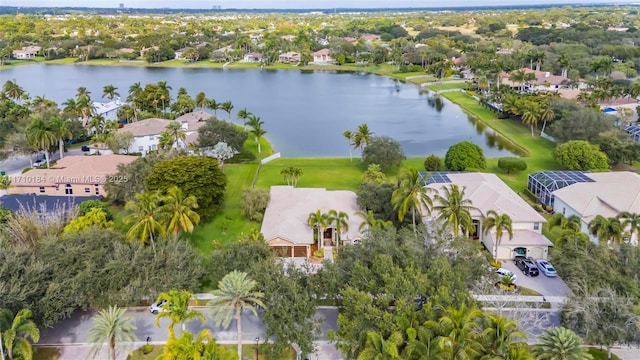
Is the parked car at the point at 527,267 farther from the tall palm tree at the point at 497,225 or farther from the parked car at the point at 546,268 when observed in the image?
the tall palm tree at the point at 497,225

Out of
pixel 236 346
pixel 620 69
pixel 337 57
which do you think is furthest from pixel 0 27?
pixel 236 346

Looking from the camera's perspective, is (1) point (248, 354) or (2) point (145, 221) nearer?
(1) point (248, 354)

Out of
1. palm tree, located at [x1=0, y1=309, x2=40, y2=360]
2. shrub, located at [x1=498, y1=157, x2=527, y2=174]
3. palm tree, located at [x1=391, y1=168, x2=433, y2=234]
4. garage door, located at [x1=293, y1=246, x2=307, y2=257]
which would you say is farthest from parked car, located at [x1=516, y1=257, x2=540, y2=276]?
palm tree, located at [x1=0, y1=309, x2=40, y2=360]

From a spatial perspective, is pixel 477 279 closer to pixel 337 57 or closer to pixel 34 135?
pixel 34 135

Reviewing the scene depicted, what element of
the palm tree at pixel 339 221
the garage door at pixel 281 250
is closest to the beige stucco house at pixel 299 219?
the garage door at pixel 281 250

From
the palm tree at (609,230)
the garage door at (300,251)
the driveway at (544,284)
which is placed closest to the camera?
the driveway at (544,284)

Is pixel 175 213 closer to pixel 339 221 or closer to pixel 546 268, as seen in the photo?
pixel 339 221

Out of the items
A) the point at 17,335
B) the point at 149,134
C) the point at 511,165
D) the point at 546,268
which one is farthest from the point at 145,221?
the point at 511,165

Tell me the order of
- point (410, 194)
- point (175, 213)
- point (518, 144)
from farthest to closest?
point (518, 144) → point (410, 194) → point (175, 213)
